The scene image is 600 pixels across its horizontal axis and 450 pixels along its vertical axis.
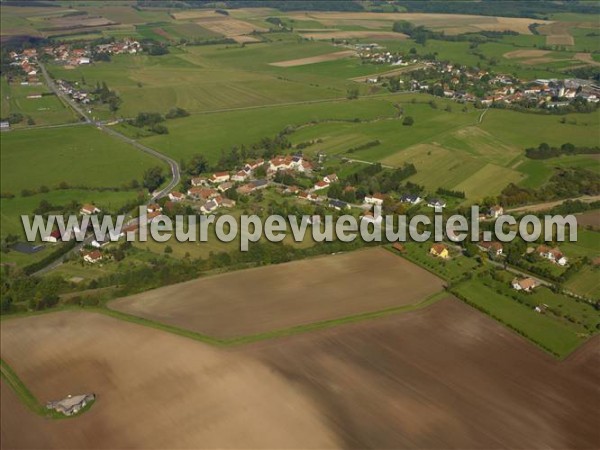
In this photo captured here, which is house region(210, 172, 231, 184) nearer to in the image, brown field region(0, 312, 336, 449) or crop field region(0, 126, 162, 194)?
crop field region(0, 126, 162, 194)

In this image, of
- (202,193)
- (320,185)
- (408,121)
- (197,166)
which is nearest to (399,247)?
(320,185)

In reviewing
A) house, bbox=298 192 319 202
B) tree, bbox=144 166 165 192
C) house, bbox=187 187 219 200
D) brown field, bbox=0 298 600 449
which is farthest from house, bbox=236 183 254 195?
brown field, bbox=0 298 600 449

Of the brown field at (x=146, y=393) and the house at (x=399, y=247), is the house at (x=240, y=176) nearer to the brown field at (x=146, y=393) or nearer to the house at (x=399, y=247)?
the house at (x=399, y=247)

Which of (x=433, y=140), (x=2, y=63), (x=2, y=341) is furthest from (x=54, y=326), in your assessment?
(x=2, y=63)

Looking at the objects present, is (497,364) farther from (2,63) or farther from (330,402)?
(2,63)

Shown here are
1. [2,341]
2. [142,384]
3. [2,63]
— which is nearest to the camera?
[142,384]
